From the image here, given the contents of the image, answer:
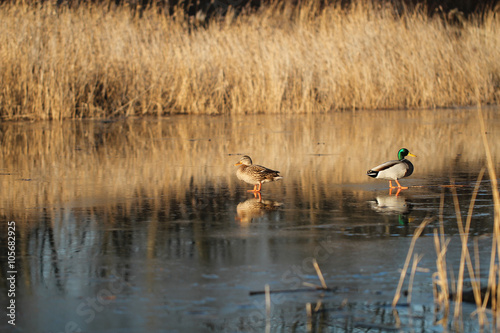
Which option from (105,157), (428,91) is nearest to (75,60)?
(105,157)

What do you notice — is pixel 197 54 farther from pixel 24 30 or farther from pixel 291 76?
pixel 24 30

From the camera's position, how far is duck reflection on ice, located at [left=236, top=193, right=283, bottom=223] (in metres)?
5.59

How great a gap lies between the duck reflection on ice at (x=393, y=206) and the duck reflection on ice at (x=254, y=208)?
732mm

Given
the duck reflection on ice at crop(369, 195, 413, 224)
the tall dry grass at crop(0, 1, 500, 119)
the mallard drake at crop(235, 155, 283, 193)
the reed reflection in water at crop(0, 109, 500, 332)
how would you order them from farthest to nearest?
the tall dry grass at crop(0, 1, 500, 119)
the mallard drake at crop(235, 155, 283, 193)
the duck reflection on ice at crop(369, 195, 413, 224)
the reed reflection in water at crop(0, 109, 500, 332)

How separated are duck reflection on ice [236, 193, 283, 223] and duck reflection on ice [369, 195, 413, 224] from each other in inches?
28.8

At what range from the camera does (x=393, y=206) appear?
595cm

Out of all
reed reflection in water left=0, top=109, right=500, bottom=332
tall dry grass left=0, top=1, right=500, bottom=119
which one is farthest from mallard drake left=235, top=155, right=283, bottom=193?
tall dry grass left=0, top=1, right=500, bottom=119

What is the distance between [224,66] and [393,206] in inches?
408

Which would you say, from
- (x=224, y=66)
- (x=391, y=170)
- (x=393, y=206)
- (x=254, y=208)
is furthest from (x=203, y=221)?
(x=224, y=66)

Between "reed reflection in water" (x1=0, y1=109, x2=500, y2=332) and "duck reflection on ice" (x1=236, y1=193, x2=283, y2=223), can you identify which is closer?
"reed reflection in water" (x1=0, y1=109, x2=500, y2=332)

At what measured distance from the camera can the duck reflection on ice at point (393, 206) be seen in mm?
5555

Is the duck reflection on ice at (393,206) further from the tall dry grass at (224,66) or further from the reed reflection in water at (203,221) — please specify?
the tall dry grass at (224,66)

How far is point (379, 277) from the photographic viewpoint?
13.1 ft

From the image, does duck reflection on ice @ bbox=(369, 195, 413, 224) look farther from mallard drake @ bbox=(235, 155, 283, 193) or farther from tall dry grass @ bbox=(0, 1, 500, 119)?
tall dry grass @ bbox=(0, 1, 500, 119)
